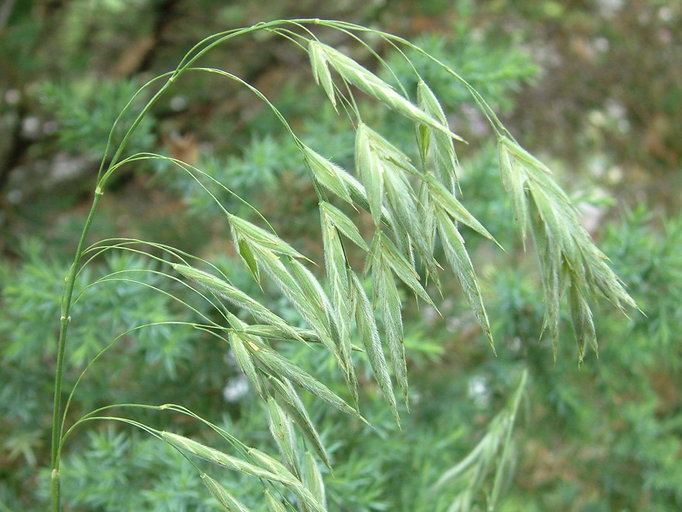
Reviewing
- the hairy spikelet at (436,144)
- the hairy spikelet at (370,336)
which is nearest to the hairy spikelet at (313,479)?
the hairy spikelet at (370,336)

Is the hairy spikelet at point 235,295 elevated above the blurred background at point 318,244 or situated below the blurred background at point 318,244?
above

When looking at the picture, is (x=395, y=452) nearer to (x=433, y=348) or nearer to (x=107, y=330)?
(x=433, y=348)

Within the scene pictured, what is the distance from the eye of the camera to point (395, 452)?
1219mm

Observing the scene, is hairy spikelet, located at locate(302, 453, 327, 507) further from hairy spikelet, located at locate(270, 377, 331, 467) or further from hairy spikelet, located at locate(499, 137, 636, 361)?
hairy spikelet, located at locate(499, 137, 636, 361)

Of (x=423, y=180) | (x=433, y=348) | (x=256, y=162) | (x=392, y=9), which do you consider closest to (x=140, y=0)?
(x=392, y=9)

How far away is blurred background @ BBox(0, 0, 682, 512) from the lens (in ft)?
3.98

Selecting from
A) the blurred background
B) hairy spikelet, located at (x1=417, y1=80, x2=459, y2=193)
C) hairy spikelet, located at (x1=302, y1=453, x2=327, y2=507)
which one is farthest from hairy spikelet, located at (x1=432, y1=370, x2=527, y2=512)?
hairy spikelet, located at (x1=417, y1=80, x2=459, y2=193)

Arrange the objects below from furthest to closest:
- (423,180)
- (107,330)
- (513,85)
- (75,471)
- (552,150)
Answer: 1. (552,150)
2. (513,85)
3. (107,330)
4. (75,471)
5. (423,180)

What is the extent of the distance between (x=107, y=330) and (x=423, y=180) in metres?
0.69

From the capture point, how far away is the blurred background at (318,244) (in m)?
1.21

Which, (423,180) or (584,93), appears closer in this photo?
(423,180)

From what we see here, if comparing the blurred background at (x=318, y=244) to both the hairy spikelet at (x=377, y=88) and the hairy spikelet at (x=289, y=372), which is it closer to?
the hairy spikelet at (x=289, y=372)

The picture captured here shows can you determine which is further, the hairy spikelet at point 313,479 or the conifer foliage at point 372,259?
the hairy spikelet at point 313,479

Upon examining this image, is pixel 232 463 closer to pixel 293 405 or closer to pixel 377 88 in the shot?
pixel 293 405
